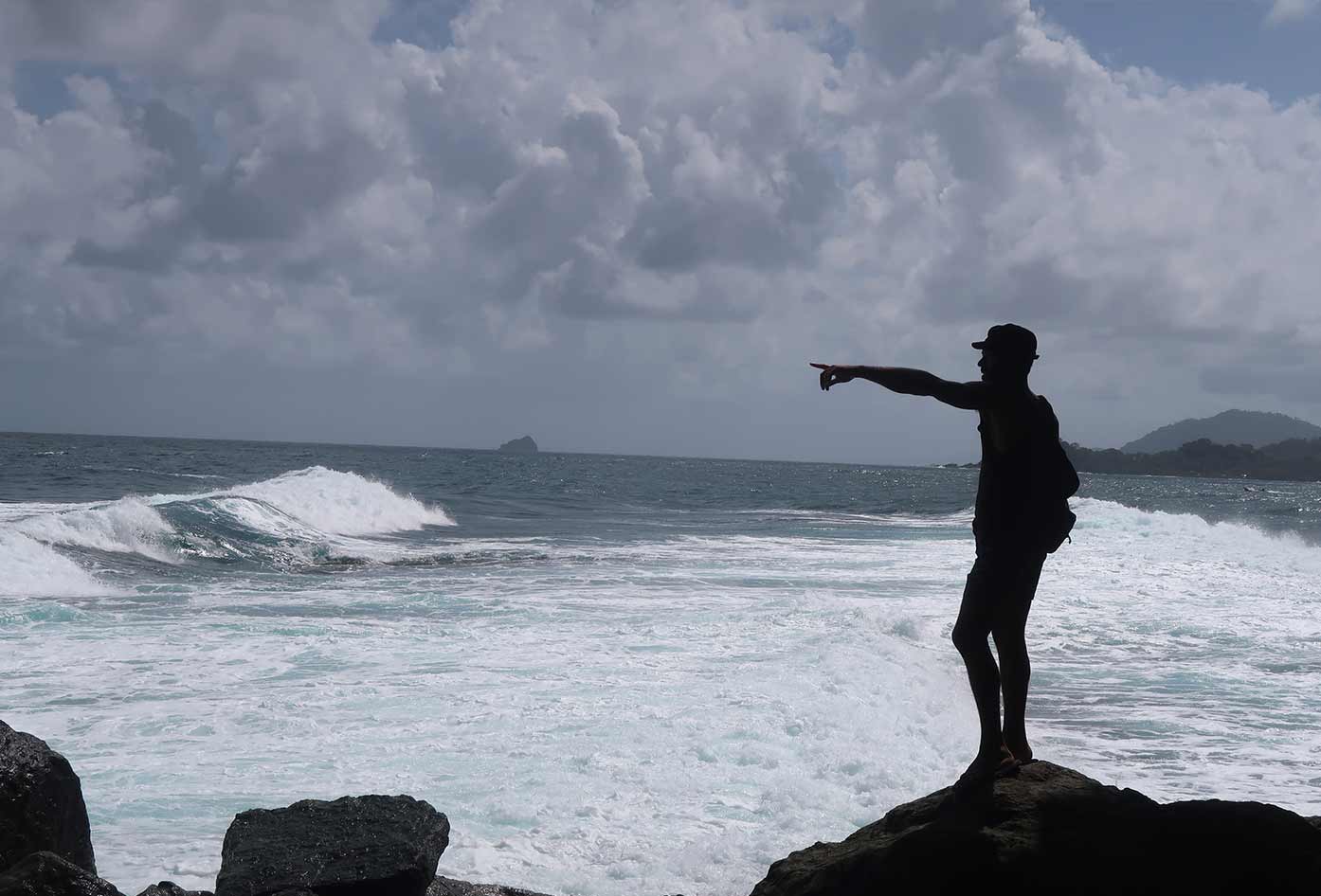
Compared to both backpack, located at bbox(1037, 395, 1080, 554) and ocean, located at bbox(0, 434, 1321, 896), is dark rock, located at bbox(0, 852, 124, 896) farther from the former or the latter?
backpack, located at bbox(1037, 395, 1080, 554)

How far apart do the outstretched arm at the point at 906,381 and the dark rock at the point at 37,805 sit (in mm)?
3987

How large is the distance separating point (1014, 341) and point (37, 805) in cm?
469

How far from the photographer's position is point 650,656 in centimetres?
1145

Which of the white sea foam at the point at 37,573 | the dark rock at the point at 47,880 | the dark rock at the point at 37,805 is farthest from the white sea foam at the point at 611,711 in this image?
the white sea foam at the point at 37,573

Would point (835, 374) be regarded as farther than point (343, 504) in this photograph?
No

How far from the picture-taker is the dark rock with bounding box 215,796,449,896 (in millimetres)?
4895

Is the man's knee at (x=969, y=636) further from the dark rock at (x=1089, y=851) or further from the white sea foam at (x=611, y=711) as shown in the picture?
the white sea foam at (x=611, y=711)

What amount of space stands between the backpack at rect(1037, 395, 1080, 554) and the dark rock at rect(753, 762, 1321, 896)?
3.06 feet

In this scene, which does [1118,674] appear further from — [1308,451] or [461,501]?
[1308,451]

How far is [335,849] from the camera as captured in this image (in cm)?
507

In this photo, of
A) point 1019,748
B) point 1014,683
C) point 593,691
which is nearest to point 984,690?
point 1014,683

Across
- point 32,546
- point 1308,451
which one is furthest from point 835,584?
point 1308,451

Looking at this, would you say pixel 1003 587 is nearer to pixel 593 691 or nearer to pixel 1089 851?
pixel 1089 851

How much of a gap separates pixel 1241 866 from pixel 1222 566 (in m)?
23.9
